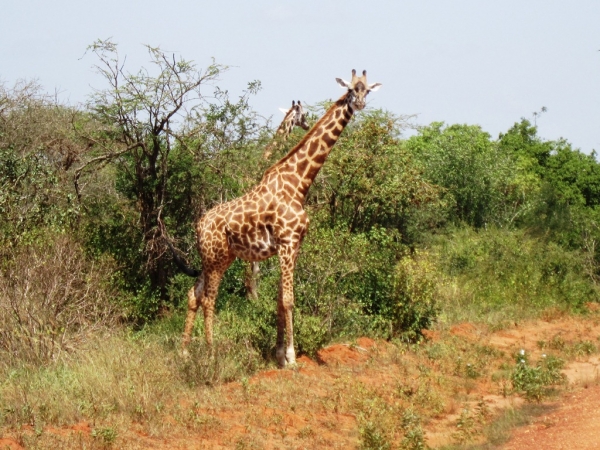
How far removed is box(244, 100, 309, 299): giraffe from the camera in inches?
575

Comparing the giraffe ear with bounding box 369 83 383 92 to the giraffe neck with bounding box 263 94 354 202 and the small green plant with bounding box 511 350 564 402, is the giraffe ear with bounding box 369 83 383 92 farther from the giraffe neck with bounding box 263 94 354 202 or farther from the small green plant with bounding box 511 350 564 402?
the small green plant with bounding box 511 350 564 402

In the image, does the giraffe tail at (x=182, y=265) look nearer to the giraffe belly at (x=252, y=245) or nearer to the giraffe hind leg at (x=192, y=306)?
the giraffe hind leg at (x=192, y=306)

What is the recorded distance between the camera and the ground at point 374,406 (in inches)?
342

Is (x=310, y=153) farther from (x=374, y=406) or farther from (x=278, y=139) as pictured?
(x=374, y=406)

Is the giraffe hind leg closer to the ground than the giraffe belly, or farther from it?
closer to the ground

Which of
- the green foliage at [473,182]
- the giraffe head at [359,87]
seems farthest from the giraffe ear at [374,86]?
the green foliage at [473,182]

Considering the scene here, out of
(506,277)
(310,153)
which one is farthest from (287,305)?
(506,277)

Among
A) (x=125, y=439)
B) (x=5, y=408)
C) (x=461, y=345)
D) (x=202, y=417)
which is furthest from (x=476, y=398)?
(x=5, y=408)

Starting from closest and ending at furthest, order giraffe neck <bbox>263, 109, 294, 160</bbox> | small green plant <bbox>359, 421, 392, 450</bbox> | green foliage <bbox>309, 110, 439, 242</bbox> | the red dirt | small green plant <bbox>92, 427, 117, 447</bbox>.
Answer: small green plant <bbox>92, 427, 117, 447</bbox> < the red dirt < small green plant <bbox>359, 421, 392, 450</bbox> < giraffe neck <bbox>263, 109, 294, 160</bbox> < green foliage <bbox>309, 110, 439, 242</bbox>

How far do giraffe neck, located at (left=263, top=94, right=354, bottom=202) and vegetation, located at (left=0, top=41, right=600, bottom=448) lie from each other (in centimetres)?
184

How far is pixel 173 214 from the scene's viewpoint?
15047 mm

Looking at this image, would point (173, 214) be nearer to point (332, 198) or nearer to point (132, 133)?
point (132, 133)

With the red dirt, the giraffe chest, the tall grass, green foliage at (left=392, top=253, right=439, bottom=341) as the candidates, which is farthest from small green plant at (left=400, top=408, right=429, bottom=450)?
the tall grass

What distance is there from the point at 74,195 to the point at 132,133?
1.31 meters
